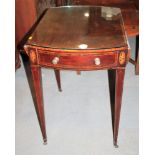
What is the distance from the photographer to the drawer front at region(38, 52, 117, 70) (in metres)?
1.15

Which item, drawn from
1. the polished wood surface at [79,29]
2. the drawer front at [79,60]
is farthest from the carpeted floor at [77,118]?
the polished wood surface at [79,29]

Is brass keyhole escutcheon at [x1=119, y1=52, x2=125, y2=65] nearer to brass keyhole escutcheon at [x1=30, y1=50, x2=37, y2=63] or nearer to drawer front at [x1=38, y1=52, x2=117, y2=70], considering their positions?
drawer front at [x1=38, y1=52, x2=117, y2=70]

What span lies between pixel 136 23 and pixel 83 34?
0.86 meters

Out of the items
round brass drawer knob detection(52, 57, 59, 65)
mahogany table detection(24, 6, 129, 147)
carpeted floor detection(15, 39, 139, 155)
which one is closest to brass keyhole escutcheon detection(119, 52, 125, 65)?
mahogany table detection(24, 6, 129, 147)

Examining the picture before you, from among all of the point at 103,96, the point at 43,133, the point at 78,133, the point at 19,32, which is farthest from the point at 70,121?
the point at 19,32

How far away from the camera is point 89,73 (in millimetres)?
2307

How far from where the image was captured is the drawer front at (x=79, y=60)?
115cm

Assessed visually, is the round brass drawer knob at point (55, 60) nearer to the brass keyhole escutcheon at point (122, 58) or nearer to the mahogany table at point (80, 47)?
the mahogany table at point (80, 47)

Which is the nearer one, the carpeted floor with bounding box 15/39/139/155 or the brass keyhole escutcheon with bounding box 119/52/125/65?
the brass keyhole escutcheon with bounding box 119/52/125/65

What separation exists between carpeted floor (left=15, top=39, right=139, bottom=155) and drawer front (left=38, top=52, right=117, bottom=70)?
62 cm

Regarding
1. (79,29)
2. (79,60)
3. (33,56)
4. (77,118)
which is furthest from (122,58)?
(77,118)

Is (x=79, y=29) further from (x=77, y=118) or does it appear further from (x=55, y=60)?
(x=77, y=118)

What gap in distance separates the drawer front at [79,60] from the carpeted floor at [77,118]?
2.03ft

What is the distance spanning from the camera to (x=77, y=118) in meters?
1.75
